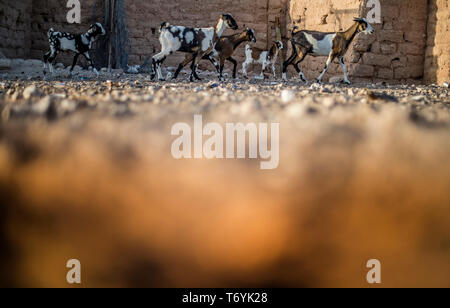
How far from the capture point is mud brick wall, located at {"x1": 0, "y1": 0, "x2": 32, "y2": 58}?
26.4 feet

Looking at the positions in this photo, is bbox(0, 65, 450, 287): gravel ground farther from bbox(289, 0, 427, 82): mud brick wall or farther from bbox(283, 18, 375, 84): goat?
bbox(289, 0, 427, 82): mud brick wall

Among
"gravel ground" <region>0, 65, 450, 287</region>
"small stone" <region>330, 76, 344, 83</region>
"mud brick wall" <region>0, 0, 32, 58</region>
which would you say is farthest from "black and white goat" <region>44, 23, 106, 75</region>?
"gravel ground" <region>0, 65, 450, 287</region>

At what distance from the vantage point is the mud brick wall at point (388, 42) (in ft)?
21.5

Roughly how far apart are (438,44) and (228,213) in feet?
24.2

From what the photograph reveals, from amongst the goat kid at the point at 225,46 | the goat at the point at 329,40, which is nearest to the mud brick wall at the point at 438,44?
the goat at the point at 329,40

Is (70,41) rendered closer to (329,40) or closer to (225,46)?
(225,46)

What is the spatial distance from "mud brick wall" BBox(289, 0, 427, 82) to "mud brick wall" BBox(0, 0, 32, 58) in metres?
8.27

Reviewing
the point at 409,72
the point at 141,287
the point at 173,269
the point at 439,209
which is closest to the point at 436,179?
the point at 439,209

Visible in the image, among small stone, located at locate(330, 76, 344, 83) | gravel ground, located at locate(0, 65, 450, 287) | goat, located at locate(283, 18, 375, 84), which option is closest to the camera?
gravel ground, located at locate(0, 65, 450, 287)

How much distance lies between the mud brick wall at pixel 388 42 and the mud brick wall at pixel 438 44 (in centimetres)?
16

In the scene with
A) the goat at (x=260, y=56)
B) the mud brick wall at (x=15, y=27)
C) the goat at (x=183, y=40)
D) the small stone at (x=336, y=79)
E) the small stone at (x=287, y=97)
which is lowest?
the small stone at (x=287, y=97)

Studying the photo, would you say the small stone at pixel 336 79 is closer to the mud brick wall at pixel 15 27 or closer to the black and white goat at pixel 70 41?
the black and white goat at pixel 70 41

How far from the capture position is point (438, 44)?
6.28 metres

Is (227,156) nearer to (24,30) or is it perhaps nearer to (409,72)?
(409,72)
